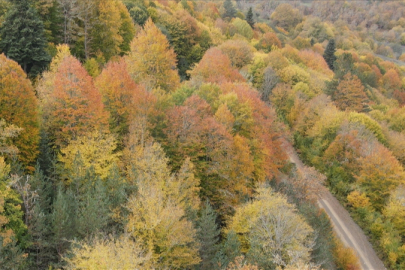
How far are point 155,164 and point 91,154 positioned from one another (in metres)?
6.81

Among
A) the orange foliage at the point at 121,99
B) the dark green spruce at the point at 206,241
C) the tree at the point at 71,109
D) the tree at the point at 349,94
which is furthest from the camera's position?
the tree at the point at 349,94

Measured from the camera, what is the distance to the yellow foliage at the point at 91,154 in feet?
110

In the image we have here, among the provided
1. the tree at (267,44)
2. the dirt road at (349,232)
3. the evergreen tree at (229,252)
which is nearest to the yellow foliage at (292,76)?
the tree at (267,44)

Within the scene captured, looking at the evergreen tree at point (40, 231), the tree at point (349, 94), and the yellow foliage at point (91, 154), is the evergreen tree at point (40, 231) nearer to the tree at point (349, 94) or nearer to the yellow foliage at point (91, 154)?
the yellow foliage at point (91, 154)

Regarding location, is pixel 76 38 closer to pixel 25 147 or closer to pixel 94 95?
pixel 94 95

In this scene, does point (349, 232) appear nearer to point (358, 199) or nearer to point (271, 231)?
point (358, 199)

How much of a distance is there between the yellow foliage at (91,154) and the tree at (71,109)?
3.45ft

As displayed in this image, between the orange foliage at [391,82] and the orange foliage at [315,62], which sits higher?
the orange foliage at [315,62]

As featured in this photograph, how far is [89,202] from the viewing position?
2855 cm

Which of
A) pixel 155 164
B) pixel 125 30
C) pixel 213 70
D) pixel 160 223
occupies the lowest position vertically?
pixel 125 30

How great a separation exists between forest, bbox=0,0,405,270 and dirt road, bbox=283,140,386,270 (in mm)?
1313

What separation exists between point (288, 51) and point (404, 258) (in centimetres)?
7322

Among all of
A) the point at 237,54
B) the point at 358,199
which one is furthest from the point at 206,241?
the point at 237,54

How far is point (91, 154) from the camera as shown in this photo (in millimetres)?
34500
